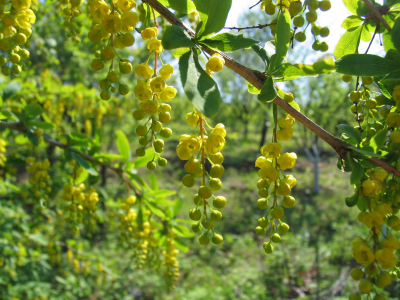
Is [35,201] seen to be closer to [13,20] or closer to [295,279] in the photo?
[13,20]

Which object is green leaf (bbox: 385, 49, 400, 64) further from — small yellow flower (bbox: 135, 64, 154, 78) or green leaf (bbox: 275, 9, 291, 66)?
small yellow flower (bbox: 135, 64, 154, 78)

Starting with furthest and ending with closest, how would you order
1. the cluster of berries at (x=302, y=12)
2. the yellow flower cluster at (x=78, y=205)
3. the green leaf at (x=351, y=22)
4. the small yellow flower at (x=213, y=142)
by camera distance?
1. the yellow flower cluster at (x=78, y=205)
2. the green leaf at (x=351, y=22)
3. the cluster of berries at (x=302, y=12)
4. the small yellow flower at (x=213, y=142)

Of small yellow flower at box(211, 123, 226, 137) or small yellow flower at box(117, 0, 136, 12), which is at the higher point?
small yellow flower at box(117, 0, 136, 12)

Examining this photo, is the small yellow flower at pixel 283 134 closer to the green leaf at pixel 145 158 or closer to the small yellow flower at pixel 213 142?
the small yellow flower at pixel 213 142

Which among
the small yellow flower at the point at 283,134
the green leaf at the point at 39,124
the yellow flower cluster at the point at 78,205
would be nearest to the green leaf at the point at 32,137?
the green leaf at the point at 39,124

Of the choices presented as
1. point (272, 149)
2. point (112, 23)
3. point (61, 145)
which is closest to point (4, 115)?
point (61, 145)

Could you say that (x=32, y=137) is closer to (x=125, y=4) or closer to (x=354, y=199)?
(x=125, y=4)

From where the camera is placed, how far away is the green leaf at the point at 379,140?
595mm

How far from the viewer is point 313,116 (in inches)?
354

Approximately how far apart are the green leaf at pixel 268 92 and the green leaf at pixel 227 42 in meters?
0.11

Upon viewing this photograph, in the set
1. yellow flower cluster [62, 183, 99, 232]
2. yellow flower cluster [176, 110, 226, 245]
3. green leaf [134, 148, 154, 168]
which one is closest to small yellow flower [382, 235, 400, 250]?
yellow flower cluster [176, 110, 226, 245]

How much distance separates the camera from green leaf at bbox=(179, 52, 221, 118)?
49 cm

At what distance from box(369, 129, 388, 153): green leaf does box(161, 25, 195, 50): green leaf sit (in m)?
0.45

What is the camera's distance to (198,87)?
0.52 meters
